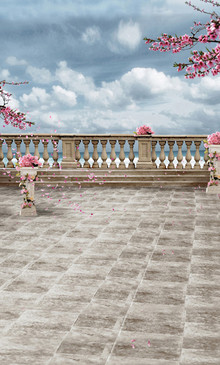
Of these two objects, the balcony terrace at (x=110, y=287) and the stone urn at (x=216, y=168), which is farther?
the stone urn at (x=216, y=168)

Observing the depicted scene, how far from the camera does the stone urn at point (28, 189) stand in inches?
356

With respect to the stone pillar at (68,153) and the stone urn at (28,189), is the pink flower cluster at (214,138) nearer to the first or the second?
the stone pillar at (68,153)

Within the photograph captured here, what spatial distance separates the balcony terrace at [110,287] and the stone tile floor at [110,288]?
0.01 m

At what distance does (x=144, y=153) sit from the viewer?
13852 mm

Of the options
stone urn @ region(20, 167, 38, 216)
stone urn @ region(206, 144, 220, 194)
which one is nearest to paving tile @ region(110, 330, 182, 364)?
stone urn @ region(20, 167, 38, 216)

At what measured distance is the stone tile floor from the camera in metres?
3.44

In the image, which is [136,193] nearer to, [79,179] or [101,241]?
[79,179]

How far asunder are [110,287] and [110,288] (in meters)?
0.03

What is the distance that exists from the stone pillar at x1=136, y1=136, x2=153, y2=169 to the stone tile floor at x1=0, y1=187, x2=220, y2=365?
4829mm

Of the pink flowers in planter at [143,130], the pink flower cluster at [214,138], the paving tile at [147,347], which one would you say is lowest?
the paving tile at [147,347]

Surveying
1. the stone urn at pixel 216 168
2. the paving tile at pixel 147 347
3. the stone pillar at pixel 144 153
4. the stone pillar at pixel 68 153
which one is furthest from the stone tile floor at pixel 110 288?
the stone pillar at pixel 68 153

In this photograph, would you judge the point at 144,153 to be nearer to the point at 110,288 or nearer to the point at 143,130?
the point at 143,130

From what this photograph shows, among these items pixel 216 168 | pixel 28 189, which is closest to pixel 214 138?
pixel 216 168

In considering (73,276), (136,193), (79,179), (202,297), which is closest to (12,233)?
(73,276)
